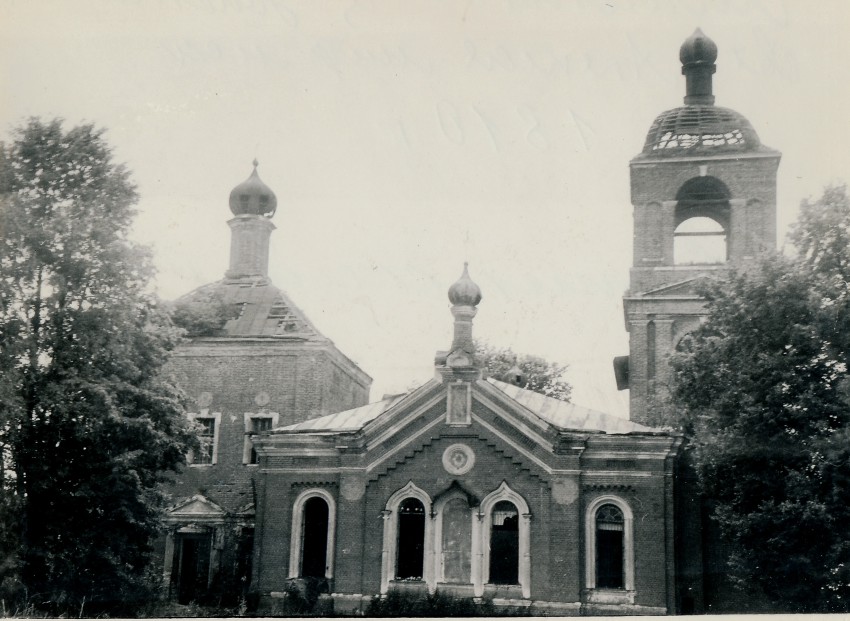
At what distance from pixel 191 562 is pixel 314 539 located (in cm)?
629

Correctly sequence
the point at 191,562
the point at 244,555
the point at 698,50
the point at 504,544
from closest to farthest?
the point at 504,544
the point at 244,555
the point at 191,562
the point at 698,50

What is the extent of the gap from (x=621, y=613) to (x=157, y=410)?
11.7 m

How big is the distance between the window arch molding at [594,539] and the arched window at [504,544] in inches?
65.3

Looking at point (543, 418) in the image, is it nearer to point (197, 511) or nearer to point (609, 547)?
point (609, 547)

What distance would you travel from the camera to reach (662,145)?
2936 centimetres

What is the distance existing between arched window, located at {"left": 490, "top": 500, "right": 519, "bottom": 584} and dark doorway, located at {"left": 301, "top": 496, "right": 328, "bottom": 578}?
4297 millimetres

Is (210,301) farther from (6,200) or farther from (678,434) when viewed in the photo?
(678,434)

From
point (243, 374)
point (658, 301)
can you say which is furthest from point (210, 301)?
point (658, 301)

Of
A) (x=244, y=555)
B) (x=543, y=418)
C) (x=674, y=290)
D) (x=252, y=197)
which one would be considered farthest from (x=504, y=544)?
(x=252, y=197)

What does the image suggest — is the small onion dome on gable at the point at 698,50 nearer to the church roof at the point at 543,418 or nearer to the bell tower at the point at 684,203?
the bell tower at the point at 684,203

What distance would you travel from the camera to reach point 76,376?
2095 cm

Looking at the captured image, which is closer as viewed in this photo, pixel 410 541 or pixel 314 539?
pixel 410 541

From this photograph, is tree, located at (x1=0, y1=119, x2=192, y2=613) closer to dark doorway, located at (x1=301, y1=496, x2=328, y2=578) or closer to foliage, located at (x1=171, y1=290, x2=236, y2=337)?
dark doorway, located at (x1=301, y1=496, x2=328, y2=578)

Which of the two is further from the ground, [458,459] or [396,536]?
[458,459]
